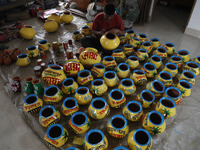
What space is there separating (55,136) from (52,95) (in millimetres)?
352

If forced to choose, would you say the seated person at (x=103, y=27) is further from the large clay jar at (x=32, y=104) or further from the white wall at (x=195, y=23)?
the white wall at (x=195, y=23)

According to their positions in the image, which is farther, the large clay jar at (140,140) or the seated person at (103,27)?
the seated person at (103,27)

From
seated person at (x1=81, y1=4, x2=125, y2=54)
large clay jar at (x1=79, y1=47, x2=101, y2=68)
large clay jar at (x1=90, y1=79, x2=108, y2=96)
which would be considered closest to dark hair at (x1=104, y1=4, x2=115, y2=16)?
seated person at (x1=81, y1=4, x2=125, y2=54)

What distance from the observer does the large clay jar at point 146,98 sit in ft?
3.91

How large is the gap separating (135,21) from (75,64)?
202 cm

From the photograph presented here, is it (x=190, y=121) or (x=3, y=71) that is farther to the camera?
(x=3, y=71)

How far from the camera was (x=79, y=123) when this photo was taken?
1.07 m

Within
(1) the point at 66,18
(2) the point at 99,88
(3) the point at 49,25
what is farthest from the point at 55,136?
(1) the point at 66,18

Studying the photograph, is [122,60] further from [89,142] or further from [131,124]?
[89,142]

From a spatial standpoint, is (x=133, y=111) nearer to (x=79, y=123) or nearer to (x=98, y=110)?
(x=98, y=110)

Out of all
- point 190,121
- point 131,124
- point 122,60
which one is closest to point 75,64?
point 122,60

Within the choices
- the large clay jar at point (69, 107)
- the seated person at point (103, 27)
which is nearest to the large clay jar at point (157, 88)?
the large clay jar at point (69, 107)

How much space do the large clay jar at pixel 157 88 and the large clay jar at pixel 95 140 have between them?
58cm

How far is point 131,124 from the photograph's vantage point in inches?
45.8
